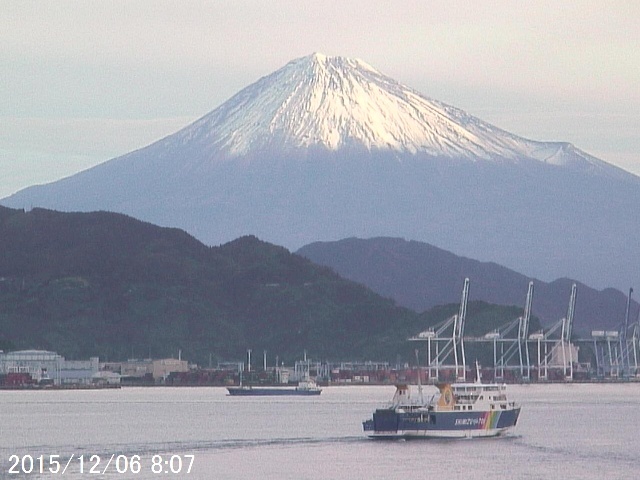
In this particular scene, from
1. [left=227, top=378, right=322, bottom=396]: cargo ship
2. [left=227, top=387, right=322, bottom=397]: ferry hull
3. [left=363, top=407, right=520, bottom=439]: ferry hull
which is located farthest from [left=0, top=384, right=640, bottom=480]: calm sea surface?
[left=227, top=378, right=322, bottom=396]: cargo ship

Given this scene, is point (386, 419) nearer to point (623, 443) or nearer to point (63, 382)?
point (623, 443)

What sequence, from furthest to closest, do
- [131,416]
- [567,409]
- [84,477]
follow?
[567,409] → [131,416] → [84,477]

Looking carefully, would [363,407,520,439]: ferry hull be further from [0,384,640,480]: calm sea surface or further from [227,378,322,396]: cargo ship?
[227,378,322,396]: cargo ship

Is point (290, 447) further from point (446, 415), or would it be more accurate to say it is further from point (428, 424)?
point (446, 415)

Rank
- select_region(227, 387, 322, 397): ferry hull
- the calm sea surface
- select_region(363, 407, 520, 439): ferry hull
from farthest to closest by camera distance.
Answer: select_region(227, 387, 322, 397): ferry hull → select_region(363, 407, 520, 439): ferry hull → the calm sea surface

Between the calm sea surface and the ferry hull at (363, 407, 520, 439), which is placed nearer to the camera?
the calm sea surface

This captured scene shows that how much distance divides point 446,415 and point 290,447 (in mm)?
7889

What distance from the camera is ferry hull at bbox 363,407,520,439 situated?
84125 mm

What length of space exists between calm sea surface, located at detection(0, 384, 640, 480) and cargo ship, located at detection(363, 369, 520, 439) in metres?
0.89

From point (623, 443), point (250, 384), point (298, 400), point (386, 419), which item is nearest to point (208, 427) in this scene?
point (386, 419)

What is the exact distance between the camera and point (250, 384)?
195 meters

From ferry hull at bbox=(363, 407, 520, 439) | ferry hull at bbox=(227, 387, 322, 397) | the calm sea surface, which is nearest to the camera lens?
the calm sea surface

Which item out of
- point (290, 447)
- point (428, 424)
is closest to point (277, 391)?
point (428, 424)

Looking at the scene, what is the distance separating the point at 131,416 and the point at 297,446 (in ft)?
104
